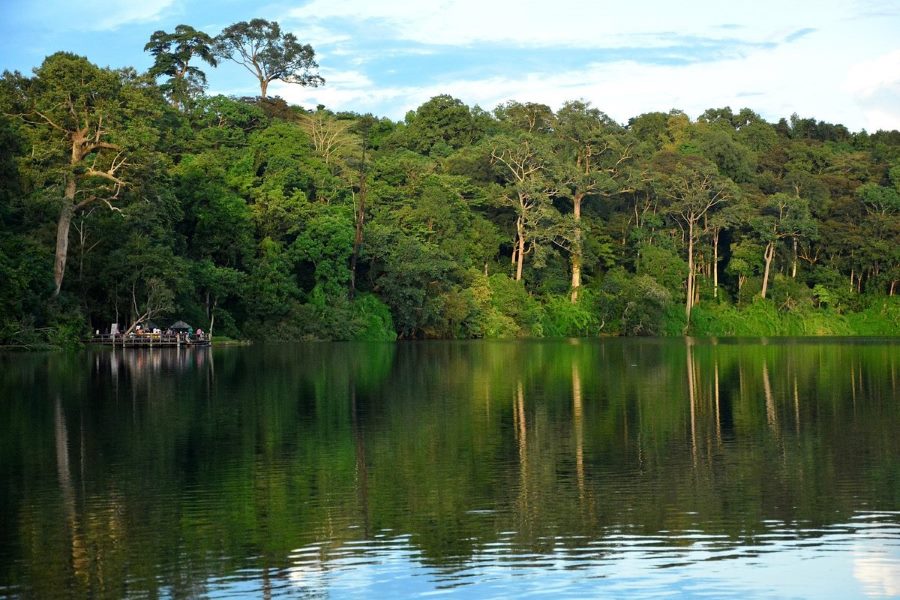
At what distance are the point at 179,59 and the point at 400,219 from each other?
21.2 m

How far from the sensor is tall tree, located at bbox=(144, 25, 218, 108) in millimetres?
72812

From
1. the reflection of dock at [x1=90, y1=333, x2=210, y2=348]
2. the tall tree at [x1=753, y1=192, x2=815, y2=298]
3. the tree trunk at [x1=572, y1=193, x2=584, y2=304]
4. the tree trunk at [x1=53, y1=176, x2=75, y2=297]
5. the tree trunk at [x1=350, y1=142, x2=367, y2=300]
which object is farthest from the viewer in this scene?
the tall tree at [x1=753, y1=192, x2=815, y2=298]

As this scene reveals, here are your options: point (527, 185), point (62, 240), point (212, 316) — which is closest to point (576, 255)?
point (527, 185)

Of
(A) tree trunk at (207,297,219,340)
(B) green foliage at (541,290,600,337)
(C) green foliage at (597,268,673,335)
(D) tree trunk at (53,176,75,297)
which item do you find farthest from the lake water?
(B) green foliage at (541,290,600,337)

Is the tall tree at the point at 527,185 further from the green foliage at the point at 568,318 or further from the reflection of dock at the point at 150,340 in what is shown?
the reflection of dock at the point at 150,340

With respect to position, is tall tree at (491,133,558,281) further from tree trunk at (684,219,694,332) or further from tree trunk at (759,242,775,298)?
tree trunk at (759,242,775,298)

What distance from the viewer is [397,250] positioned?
6081 centimetres

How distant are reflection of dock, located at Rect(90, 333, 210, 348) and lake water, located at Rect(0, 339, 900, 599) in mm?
20398

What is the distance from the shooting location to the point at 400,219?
64312 mm

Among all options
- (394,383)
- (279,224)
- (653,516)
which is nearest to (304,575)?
(653,516)

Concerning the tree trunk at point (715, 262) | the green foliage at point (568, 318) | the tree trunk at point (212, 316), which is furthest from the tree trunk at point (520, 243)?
the tree trunk at point (212, 316)

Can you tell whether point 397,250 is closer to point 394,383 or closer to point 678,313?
point 678,313

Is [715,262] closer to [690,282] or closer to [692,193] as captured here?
[690,282]

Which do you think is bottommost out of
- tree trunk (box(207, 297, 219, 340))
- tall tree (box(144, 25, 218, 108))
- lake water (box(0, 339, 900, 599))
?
lake water (box(0, 339, 900, 599))
